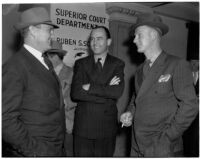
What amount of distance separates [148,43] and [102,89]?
711 millimetres

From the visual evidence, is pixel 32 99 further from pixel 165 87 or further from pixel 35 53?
pixel 165 87

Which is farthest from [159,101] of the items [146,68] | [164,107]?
[146,68]

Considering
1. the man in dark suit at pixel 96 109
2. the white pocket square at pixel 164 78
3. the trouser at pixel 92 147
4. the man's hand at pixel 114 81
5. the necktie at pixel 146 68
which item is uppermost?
the necktie at pixel 146 68

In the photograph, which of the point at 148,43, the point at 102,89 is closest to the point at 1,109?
the point at 102,89

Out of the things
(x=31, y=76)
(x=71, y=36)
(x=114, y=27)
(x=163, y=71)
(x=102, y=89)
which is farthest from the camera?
(x=114, y=27)

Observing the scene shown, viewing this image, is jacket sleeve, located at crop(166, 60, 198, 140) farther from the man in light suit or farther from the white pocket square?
the man in light suit

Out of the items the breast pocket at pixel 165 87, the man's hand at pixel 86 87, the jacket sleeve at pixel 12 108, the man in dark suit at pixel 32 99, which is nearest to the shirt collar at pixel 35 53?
the man in dark suit at pixel 32 99

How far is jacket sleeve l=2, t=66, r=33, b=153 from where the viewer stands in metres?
1.67

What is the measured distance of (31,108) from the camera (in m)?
1.82

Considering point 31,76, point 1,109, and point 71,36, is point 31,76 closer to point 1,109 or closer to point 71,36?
point 1,109

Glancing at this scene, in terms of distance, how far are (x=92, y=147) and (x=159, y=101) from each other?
1.03m

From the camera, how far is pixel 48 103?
1.91 meters

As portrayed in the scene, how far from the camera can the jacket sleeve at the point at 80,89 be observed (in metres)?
2.68

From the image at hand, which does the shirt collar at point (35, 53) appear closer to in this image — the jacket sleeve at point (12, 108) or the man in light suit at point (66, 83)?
the jacket sleeve at point (12, 108)
